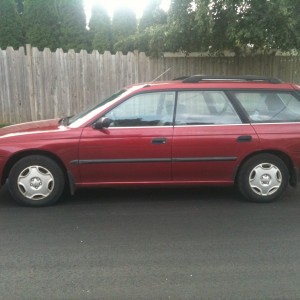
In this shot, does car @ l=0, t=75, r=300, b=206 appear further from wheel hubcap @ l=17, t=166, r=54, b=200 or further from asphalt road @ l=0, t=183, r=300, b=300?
asphalt road @ l=0, t=183, r=300, b=300

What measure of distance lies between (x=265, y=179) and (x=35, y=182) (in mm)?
2842

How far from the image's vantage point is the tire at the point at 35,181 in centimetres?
520

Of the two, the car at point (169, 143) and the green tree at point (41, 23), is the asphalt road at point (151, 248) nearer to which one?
the car at point (169, 143)

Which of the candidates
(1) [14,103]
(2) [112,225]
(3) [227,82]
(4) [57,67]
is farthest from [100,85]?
(2) [112,225]

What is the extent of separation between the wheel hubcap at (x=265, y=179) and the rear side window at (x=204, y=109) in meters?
0.67

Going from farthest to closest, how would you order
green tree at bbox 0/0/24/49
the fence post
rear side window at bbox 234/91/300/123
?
green tree at bbox 0/0/24/49 → the fence post → rear side window at bbox 234/91/300/123

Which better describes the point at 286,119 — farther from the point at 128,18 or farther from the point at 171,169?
the point at 128,18

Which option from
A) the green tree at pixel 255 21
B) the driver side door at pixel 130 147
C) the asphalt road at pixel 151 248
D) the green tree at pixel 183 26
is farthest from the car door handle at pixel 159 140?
the green tree at pixel 183 26

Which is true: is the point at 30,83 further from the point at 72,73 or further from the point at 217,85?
the point at 217,85

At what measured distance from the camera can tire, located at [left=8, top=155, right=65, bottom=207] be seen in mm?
5195

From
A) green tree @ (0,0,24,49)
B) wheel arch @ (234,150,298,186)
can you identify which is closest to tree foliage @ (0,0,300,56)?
wheel arch @ (234,150,298,186)

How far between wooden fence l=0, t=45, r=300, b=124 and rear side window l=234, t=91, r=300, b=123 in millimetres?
5168

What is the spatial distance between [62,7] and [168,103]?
12532 millimetres

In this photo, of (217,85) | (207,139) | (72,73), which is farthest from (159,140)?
(72,73)
